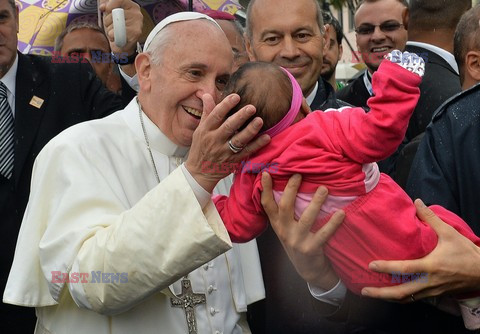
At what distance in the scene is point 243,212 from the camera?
296cm

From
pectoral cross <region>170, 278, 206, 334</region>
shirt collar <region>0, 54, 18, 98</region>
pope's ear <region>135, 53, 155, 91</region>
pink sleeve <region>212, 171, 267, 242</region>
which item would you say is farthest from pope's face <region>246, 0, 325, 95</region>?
pectoral cross <region>170, 278, 206, 334</region>

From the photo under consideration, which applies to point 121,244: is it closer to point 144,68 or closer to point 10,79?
point 144,68

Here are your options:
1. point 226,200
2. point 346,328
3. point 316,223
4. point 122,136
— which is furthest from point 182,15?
point 346,328

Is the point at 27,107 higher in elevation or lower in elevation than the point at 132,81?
lower

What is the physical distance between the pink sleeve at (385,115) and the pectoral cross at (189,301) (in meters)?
0.94

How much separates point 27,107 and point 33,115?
0.21ft

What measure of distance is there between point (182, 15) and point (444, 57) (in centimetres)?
250

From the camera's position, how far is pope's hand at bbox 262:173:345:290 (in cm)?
284

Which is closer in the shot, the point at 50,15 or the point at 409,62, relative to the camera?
the point at 409,62

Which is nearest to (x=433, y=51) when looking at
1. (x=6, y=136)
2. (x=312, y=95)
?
(x=312, y=95)

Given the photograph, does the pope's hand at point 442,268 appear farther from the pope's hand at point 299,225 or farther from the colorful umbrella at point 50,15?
the colorful umbrella at point 50,15

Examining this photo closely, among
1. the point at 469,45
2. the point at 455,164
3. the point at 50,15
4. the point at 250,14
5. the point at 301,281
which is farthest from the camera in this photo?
the point at 50,15

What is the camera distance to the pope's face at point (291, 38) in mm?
4457

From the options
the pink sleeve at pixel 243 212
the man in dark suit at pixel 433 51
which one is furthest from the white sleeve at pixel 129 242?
the man in dark suit at pixel 433 51
